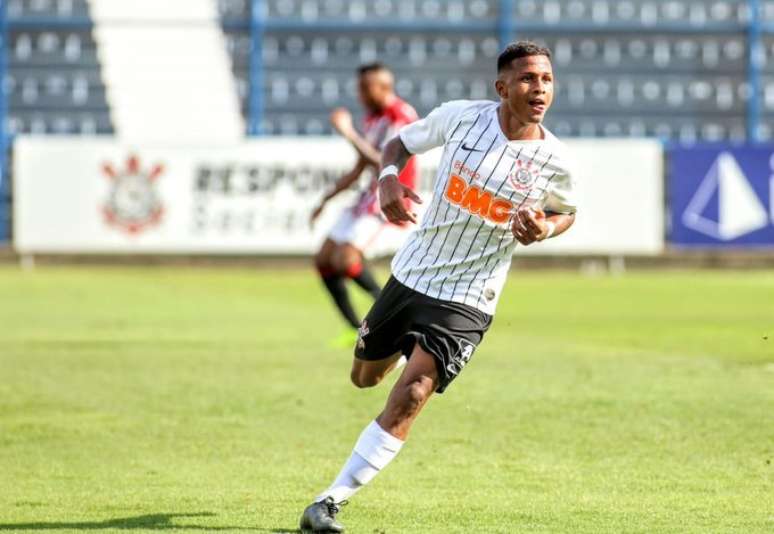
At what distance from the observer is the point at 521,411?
951 cm

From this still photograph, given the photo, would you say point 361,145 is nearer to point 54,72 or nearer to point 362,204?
point 362,204

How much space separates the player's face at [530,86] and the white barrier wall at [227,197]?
20.8 metres

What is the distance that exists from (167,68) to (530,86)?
24965 millimetres

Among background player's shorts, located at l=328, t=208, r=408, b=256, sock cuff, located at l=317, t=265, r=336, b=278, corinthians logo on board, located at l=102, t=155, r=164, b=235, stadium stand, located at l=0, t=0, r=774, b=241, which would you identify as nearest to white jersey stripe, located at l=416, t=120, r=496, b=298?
background player's shorts, located at l=328, t=208, r=408, b=256

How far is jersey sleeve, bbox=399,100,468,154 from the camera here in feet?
21.2

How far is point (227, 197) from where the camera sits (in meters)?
27.2

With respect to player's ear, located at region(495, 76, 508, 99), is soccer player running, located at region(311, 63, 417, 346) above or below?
below

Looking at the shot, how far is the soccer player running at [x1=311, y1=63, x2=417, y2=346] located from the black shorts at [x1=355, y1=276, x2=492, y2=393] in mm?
6665

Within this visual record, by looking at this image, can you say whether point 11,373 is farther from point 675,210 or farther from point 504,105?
point 675,210

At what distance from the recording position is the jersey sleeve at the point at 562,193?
629 centimetres

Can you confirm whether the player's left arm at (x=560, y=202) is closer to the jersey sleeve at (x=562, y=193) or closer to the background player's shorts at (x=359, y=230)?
the jersey sleeve at (x=562, y=193)

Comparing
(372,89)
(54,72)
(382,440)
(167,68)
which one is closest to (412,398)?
(382,440)

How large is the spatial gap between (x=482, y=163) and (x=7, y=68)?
25.9 m

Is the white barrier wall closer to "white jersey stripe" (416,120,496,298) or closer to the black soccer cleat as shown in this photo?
"white jersey stripe" (416,120,496,298)
